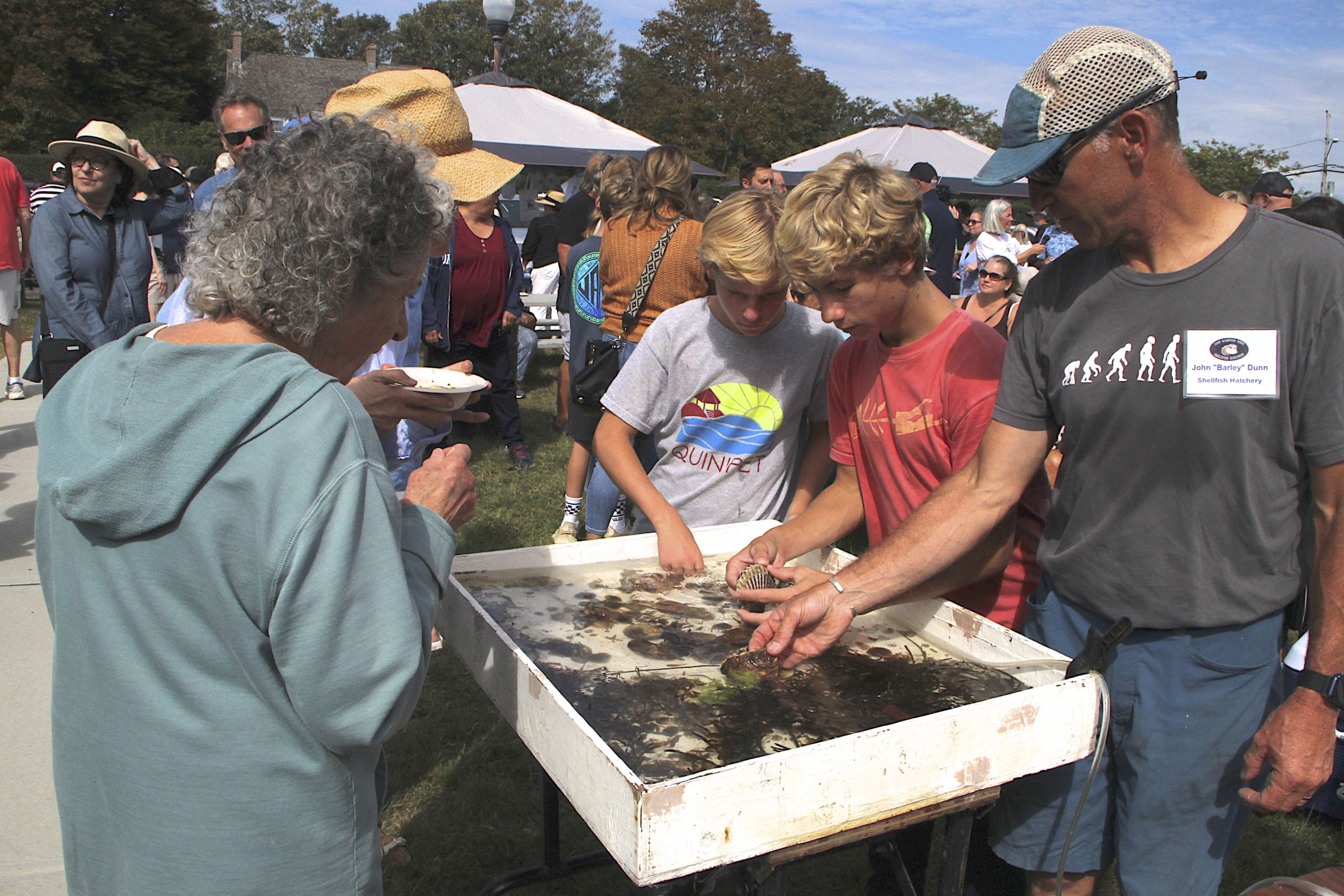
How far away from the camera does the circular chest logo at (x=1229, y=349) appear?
4.90 ft

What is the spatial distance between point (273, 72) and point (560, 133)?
162 feet

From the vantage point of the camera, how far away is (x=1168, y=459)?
1.58 meters

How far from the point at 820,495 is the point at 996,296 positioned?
3766 mm

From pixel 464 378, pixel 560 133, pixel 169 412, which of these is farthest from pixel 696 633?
pixel 560 133

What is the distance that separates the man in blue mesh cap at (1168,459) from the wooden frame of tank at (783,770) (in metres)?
0.22

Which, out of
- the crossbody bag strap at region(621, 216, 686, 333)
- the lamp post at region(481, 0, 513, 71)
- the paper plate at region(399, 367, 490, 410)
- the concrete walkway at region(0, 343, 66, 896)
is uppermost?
the lamp post at region(481, 0, 513, 71)

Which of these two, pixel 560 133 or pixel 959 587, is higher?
pixel 560 133

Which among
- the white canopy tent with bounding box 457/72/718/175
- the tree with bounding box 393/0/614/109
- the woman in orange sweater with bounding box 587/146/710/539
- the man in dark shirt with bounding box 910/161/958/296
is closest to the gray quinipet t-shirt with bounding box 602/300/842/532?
the woman in orange sweater with bounding box 587/146/710/539

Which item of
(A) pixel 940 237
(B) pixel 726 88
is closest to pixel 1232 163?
(B) pixel 726 88

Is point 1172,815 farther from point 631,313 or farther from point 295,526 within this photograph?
point 631,313

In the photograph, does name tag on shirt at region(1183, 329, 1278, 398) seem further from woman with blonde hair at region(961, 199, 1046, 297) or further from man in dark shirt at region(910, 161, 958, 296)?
woman with blonde hair at region(961, 199, 1046, 297)

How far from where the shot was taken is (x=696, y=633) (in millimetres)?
1955

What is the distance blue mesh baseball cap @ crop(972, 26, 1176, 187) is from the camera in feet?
5.05

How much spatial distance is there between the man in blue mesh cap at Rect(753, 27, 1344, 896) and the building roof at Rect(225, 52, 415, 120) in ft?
173
